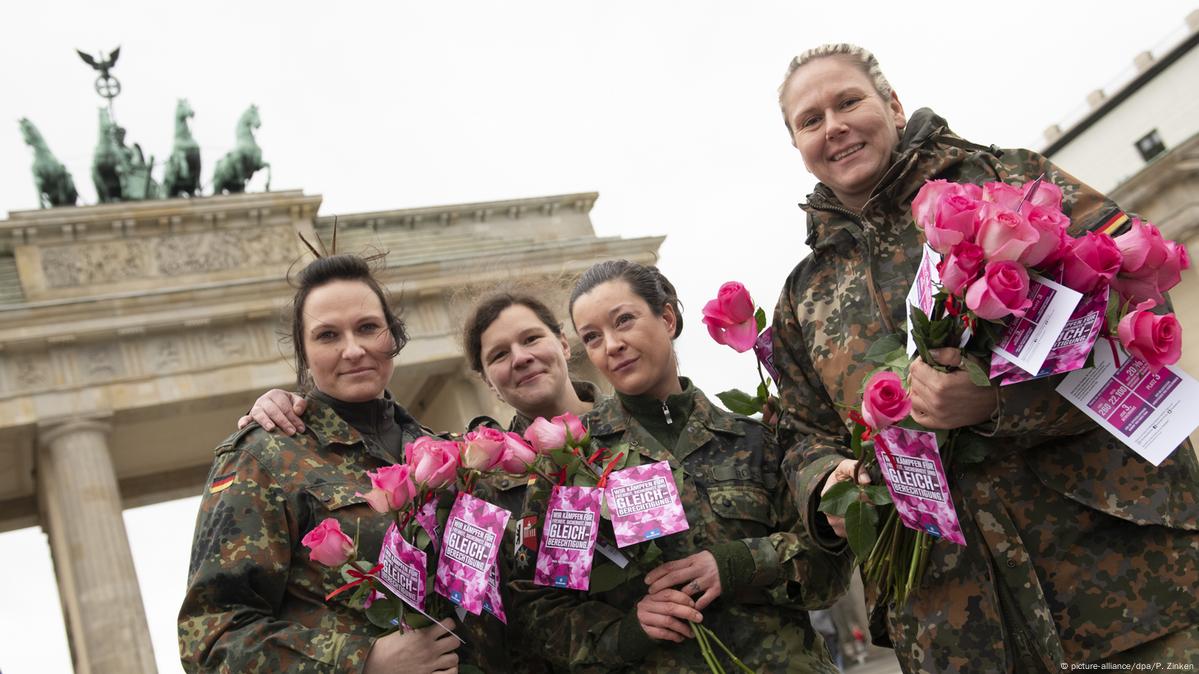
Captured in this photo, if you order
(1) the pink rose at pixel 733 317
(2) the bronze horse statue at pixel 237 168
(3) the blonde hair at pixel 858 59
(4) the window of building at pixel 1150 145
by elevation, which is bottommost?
(1) the pink rose at pixel 733 317

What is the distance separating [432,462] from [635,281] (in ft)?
4.12

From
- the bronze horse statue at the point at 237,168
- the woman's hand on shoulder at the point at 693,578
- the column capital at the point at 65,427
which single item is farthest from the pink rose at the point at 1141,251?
the bronze horse statue at the point at 237,168

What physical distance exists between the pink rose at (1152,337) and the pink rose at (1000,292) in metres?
0.24

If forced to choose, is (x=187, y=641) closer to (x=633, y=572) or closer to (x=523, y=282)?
(x=633, y=572)

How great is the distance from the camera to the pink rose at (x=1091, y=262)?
2463 millimetres

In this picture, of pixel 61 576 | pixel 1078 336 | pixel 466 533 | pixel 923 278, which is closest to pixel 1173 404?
pixel 1078 336

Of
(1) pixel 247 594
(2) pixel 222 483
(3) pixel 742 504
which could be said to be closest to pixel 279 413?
(2) pixel 222 483

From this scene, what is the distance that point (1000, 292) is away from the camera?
2385 millimetres

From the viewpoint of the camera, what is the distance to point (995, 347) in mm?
2539

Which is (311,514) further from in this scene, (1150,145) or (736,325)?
(1150,145)

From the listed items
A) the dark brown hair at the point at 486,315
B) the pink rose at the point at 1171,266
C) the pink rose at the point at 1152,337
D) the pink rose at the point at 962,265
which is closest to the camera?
the pink rose at the point at 1152,337

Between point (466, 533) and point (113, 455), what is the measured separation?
23.5 m

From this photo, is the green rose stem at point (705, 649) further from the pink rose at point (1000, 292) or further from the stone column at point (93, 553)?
the stone column at point (93, 553)

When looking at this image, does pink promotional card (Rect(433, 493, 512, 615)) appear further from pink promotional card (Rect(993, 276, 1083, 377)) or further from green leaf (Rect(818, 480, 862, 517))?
pink promotional card (Rect(993, 276, 1083, 377))
